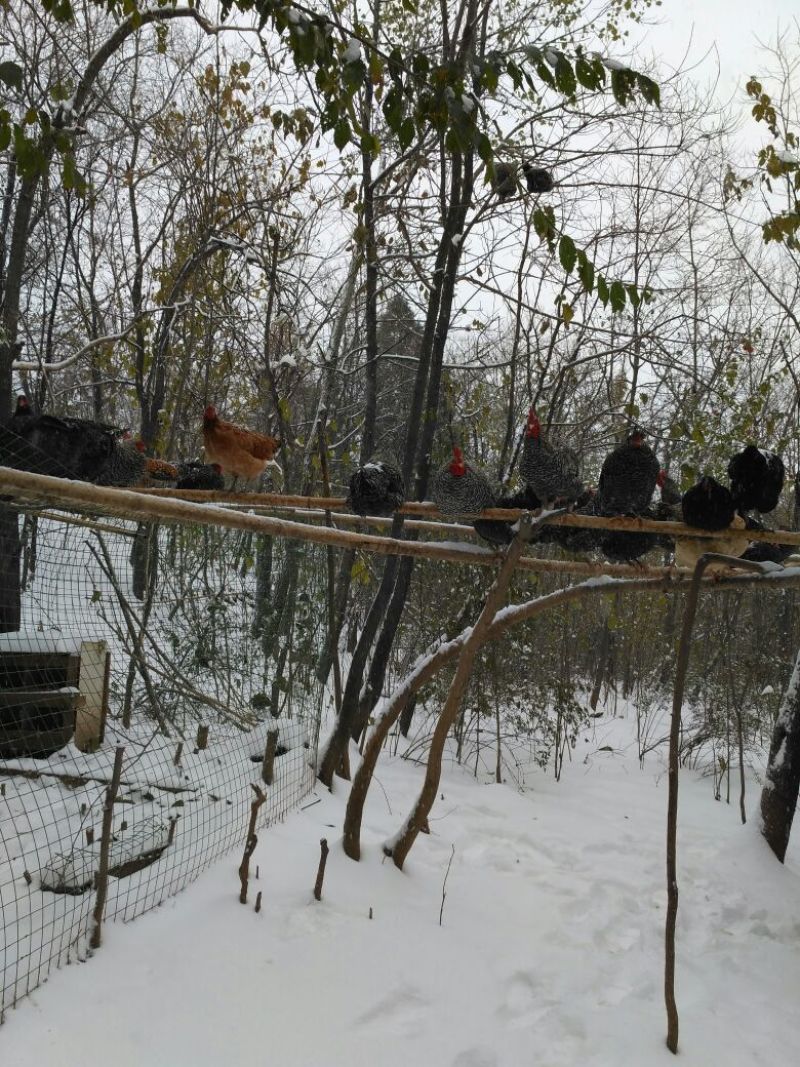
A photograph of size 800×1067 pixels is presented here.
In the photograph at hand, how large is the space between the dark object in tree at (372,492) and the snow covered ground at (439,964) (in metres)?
1.49

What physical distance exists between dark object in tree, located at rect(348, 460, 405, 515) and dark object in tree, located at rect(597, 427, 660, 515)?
736 millimetres

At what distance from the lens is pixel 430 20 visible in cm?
544

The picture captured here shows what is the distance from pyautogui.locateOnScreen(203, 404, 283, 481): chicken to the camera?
10.6 feet

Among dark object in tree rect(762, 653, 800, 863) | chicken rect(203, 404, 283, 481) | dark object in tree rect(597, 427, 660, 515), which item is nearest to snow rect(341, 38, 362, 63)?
dark object in tree rect(597, 427, 660, 515)

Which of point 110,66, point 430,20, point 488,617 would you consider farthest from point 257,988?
point 110,66

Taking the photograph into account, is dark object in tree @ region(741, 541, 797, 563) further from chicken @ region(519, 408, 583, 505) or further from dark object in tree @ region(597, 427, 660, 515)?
chicken @ region(519, 408, 583, 505)

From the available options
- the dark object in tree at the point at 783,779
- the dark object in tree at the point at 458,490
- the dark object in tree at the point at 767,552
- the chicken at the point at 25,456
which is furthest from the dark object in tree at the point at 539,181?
the dark object in tree at the point at 783,779

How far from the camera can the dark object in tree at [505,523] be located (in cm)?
276

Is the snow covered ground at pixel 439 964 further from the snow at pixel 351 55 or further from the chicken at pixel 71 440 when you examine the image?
the snow at pixel 351 55

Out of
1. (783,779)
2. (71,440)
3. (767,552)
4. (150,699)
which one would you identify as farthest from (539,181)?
(783,779)

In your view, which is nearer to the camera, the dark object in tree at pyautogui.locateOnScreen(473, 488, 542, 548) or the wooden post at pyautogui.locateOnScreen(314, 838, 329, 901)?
the dark object in tree at pyautogui.locateOnScreen(473, 488, 542, 548)

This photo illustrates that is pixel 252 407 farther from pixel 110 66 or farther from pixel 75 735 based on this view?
pixel 75 735

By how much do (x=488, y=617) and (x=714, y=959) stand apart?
1.91 meters

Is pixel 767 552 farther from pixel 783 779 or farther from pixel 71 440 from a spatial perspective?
pixel 71 440
